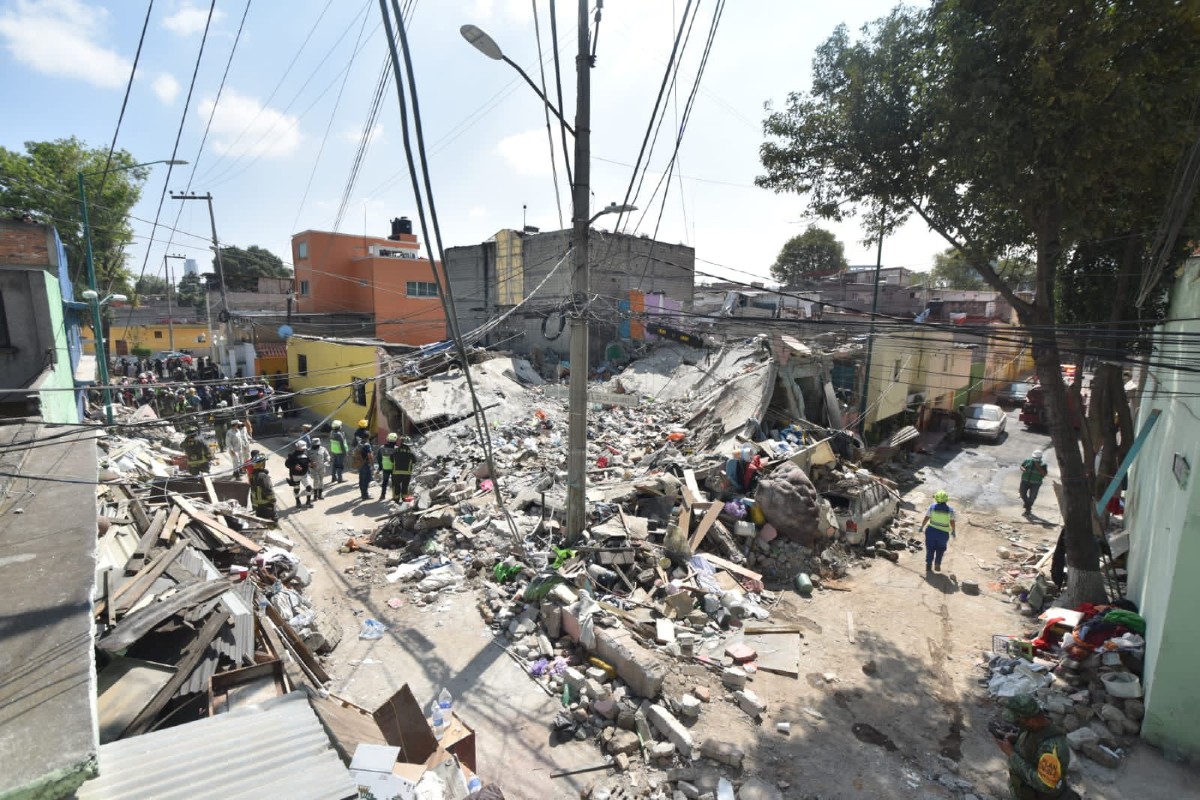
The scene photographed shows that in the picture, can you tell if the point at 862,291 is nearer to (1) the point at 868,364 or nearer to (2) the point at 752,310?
(2) the point at 752,310

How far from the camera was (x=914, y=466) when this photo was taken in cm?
1680

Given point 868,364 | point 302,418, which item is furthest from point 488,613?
point 302,418

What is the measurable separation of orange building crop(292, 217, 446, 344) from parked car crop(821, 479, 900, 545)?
Result: 834 inches

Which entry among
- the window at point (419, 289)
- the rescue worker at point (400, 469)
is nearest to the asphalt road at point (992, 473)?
the rescue worker at point (400, 469)

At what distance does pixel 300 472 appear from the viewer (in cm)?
1174

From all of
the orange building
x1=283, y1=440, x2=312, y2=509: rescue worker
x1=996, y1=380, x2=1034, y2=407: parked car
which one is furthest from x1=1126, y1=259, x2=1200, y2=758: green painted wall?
the orange building

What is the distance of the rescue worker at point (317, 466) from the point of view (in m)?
12.2

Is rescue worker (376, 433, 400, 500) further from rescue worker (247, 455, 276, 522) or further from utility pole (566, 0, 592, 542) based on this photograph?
utility pole (566, 0, 592, 542)

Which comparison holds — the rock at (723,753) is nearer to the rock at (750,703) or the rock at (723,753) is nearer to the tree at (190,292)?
the rock at (750,703)

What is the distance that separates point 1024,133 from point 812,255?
43400 millimetres

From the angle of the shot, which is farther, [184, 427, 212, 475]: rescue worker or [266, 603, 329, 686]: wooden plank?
[184, 427, 212, 475]: rescue worker

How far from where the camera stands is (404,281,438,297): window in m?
28.5

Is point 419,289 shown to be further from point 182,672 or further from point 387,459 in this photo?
point 182,672

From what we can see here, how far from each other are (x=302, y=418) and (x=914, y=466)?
22.2m
